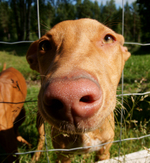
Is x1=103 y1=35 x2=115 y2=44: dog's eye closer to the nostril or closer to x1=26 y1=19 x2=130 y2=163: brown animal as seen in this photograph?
x1=26 y1=19 x2=130 y2=163: brown animal

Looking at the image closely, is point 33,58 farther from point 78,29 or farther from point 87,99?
point 87,99

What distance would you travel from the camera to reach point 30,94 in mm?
5250

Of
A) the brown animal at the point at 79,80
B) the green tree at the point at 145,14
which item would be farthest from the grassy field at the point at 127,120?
the green tree at the point at 145,14

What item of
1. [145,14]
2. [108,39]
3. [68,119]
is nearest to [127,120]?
[108,39]

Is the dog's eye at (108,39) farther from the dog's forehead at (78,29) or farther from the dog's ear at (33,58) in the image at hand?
the dog's ear at (33,58)

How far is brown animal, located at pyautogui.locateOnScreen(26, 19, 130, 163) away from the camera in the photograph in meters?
0.98

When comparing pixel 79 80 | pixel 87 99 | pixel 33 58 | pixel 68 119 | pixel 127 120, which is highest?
pixel 33 58

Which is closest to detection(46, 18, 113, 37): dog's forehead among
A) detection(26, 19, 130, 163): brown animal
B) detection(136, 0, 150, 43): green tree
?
detection(26, 19, 130, 163): brown animal

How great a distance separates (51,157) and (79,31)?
6.91ft

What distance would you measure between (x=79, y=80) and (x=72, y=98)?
132mm

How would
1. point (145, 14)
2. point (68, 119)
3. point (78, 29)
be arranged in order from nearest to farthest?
1. point (68, 119)
2. point (78, 29)
3. point (145, 14)

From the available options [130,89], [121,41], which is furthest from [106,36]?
[130,89]

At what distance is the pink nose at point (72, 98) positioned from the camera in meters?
0.95

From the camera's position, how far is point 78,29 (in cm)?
176
